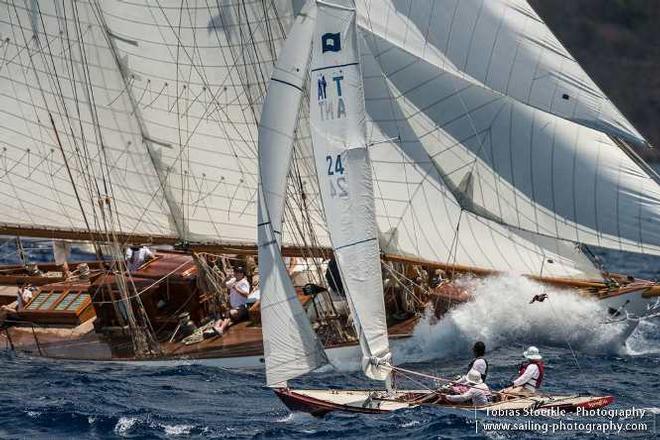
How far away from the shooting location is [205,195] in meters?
33.4

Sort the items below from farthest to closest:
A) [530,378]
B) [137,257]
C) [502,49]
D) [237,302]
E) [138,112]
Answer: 1. [137,257]
2. [138,112]
3. [237,302]
4. [502,49]
5. [530,378]

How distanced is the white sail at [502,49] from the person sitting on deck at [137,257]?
7.61 meters

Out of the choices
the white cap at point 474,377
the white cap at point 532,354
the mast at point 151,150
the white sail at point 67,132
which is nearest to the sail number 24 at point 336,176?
the white cap at point 474,377

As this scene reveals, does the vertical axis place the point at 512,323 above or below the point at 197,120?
below

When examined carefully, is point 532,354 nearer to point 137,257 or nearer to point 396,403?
point 396,403

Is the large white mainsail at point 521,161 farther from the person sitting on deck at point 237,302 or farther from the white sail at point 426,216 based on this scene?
the person sitting on deck at point 237,302

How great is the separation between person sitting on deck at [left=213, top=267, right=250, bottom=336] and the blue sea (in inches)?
69.6

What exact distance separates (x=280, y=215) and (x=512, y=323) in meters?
8.59

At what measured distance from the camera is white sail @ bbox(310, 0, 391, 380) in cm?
2452

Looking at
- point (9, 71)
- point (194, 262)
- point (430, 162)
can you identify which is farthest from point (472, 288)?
point (9, 71)

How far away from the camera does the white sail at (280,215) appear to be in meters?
24.5

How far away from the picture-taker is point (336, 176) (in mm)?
24578

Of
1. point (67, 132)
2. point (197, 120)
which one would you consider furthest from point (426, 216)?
point (67, 132)

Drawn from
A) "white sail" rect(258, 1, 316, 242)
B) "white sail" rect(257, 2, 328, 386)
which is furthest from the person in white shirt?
"white sail" rect(258, 1, 316, 242)
